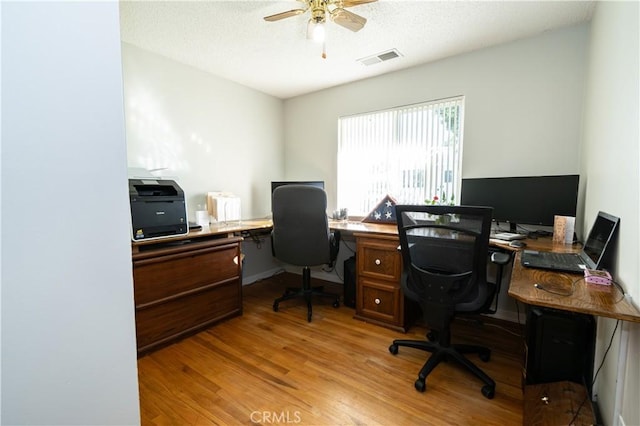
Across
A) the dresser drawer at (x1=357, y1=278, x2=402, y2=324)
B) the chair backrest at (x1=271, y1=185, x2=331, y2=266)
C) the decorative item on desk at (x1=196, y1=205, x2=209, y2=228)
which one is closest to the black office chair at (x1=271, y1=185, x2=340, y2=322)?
the chair backrest at (x1=271, y1=185, x2=331, y2=266)

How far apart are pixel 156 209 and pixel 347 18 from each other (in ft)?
6.21

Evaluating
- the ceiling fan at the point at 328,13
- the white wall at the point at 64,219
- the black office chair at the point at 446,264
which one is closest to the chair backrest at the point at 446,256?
the black office chair at the point at 446,264

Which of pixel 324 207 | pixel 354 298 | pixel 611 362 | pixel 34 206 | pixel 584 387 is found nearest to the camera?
pixel 34 206

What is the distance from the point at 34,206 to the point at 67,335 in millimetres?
307

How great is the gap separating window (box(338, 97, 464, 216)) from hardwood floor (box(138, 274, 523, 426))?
138 cm

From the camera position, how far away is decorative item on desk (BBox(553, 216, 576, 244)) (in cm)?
191

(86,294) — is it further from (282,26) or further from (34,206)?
(282,26)

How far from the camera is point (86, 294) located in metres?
0.67

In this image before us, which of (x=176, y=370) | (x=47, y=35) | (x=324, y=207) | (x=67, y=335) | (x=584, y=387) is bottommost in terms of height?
(x=176, y=370)

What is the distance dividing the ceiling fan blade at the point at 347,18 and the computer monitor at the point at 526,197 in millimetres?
1511

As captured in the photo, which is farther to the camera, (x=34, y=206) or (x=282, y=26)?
(x=282, y=26)

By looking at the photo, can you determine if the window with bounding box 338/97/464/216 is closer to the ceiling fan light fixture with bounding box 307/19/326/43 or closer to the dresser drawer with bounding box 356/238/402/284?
the dresser drawer with bounding box 356/238/402/284

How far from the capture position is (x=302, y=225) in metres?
2.46

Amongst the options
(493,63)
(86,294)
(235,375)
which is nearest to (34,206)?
(86,294)
